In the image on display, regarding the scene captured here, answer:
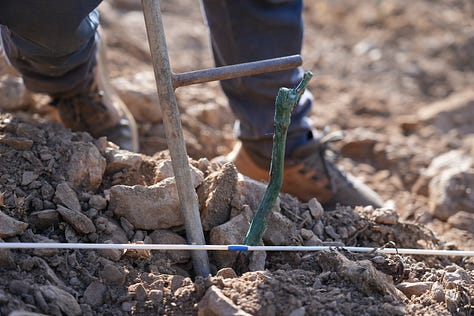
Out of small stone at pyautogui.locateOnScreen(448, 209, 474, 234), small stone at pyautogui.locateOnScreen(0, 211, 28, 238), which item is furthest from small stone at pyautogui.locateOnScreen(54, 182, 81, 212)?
small stone at pyautogui.locateOnScreen(448, 209, 474, 234)

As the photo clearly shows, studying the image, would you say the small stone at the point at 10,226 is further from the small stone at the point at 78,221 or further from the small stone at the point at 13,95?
the small stone at the point at 13,95

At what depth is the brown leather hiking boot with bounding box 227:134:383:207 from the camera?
250 cm

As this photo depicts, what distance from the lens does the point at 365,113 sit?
3.85 meters

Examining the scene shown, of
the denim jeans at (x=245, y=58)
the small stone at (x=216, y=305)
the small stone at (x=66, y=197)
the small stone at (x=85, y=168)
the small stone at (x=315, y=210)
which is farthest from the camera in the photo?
the denim jeans at (x=245, y=58)

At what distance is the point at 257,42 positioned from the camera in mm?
2355

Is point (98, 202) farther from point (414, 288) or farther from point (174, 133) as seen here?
point (414, 288)

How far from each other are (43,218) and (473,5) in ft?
14.3

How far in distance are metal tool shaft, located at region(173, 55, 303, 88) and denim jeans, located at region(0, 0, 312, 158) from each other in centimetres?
46

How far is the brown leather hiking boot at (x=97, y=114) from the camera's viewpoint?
252 centimetres

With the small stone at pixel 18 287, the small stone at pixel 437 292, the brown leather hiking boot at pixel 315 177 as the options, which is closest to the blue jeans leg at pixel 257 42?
the brown leather hiking boot at pixel 315 177

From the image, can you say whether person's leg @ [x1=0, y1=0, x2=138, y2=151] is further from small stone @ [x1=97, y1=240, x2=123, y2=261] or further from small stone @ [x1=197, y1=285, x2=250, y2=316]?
small stone @ [x1=197, y1=285, x2=250, y2=316]

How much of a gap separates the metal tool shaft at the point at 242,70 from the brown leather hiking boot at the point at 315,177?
0.88m

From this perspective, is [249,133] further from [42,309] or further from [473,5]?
[473,5]

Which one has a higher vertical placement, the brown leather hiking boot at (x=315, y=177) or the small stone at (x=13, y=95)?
the small stone at (x=13, y=95)
